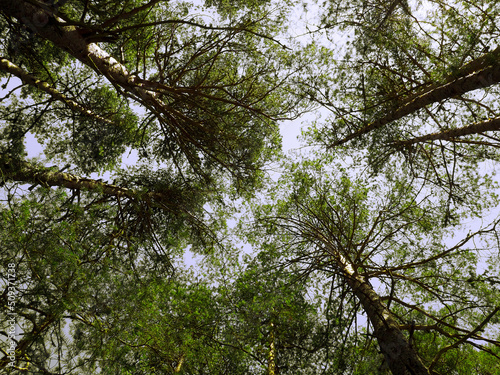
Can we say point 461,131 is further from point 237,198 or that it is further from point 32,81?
point 32,81

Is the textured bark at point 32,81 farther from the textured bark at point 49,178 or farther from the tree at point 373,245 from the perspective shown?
the tree at point 373,245

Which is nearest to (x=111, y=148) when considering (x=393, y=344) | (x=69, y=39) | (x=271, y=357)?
(x=69, y=39)

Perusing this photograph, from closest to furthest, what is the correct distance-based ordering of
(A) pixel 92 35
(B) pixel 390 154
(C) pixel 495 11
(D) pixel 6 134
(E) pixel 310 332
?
(A) pixel 92 35 → (C) pixel 495 11 → (D) pixel 6 134 → (E) pixel 310 332 → (B) pixel 390 154

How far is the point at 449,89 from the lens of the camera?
4184 millimetres

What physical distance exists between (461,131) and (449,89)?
122cm

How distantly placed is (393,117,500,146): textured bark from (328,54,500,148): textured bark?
73 centimetres

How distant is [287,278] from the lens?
18.7 ft

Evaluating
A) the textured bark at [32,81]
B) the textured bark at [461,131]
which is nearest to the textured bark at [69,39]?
the textured bark at [32,81]

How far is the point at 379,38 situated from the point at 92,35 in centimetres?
485

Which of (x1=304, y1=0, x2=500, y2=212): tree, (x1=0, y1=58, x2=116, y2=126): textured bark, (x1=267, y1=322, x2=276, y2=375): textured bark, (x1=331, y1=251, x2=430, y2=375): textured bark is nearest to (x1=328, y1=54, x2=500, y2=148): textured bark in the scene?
(x1=304, y1=0, x2=500, y2=212): tree

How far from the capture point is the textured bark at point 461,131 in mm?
4449

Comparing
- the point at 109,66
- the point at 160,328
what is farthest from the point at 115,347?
the point at 109,66

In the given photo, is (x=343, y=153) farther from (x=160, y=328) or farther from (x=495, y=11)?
(x=160, y=328)

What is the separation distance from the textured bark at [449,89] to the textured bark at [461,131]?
0.73 m
